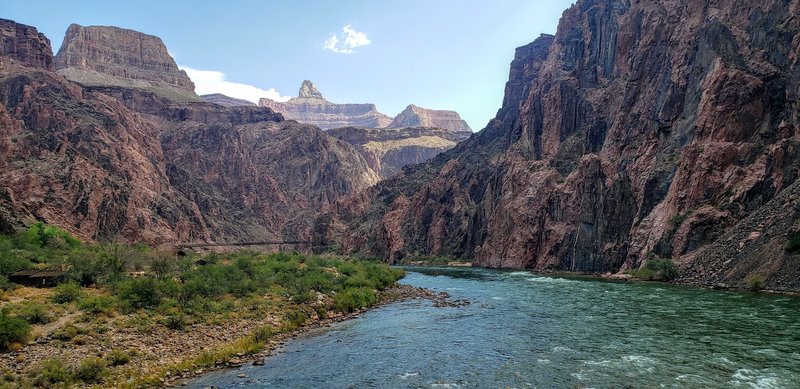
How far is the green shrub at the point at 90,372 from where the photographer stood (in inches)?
846

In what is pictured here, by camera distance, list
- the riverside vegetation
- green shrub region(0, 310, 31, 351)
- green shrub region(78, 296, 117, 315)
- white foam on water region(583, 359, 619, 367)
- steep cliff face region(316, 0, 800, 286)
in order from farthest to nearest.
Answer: steep cliff face region(316, 0, 800, 286) → green shrub region(78, 296, 117, 315) → white foam on water region(583, 359, 619, 367) → green shrub region(0, 310, 31, 351) → the riverside vegetation

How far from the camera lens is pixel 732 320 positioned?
32.4 metres

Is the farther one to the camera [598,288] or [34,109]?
[34,109]

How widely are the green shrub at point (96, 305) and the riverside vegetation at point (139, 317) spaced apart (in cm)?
5

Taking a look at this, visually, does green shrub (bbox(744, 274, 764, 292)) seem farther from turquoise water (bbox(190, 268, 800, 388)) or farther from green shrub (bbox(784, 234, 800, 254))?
green shrub (bbox(784, 234, 800, 254))

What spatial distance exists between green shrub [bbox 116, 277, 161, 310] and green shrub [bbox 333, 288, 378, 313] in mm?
14834

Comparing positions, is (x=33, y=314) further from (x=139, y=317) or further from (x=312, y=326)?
(x=312, y=326)

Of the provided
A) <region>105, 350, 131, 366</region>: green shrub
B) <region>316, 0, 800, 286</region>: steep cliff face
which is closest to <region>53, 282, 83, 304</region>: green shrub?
<region>105, 350, 131, 366</region>: green shrub

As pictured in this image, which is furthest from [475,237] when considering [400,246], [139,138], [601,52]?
[139,138]

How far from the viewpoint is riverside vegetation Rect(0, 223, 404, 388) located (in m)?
22.7

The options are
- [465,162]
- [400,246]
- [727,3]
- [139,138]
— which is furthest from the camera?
[139,138]

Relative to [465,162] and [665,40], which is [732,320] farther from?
[465,162]

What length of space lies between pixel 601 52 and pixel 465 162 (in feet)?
201

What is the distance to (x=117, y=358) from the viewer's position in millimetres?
23828
